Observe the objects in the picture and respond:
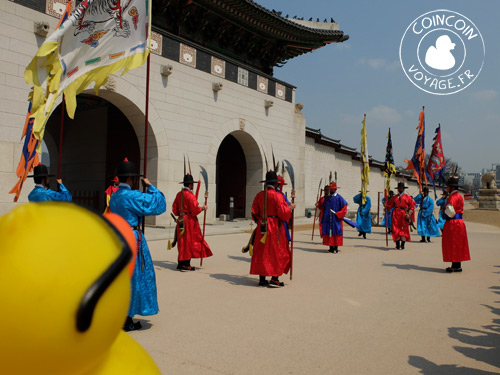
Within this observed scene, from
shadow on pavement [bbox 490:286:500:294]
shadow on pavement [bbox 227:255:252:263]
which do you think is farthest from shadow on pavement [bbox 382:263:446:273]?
shadow on pavement [bbox 227:255:252:263]

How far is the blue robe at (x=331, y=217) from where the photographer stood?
888 cm

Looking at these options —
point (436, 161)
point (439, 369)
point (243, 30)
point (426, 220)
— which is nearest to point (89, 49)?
point (439, 369)

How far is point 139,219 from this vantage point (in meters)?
3.71

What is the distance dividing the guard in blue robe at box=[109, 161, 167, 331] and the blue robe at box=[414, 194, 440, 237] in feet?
32.8

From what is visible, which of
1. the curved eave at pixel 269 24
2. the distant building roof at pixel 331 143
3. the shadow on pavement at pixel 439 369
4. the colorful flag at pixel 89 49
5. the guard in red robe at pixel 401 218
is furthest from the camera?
the distant building roof at pixel 331 143

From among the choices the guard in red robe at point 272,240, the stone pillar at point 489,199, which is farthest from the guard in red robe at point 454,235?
the stone pillar at point 489,199

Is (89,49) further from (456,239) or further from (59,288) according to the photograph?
(456,239)

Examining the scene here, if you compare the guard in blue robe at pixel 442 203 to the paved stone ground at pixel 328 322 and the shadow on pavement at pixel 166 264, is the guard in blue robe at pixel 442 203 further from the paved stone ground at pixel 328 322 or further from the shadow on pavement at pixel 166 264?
the shadow on pavement at pixel 166 264

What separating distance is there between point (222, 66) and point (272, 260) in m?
10.3

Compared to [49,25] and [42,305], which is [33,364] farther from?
[49,25]

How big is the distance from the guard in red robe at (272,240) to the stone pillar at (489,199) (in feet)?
97.7

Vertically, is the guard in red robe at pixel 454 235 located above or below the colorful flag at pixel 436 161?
below

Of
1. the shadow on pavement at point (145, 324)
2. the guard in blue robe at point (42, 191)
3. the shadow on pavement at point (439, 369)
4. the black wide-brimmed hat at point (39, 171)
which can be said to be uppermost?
the black wide-brimmed hat at point (39, 171)

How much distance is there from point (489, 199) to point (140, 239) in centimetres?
3232
